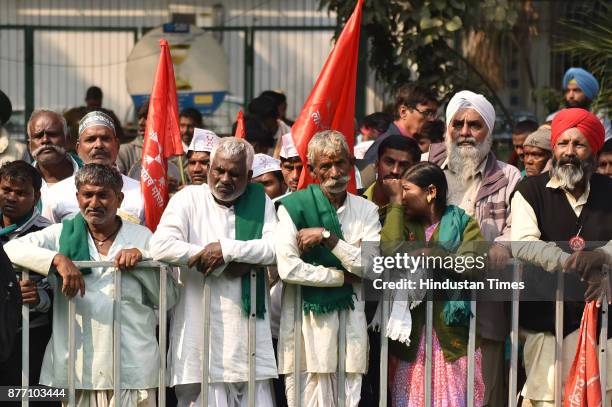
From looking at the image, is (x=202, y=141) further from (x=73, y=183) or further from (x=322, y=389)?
(x=322, y=389)

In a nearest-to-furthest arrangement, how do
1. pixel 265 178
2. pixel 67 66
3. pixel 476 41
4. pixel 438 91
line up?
pixel 265 178 < pixel 438 91 < pixel 67 66 < pixel 476 41

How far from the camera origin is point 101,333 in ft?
21.4

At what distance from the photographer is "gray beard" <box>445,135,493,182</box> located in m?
7.50

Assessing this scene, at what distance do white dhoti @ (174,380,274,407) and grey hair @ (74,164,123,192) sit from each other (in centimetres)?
110

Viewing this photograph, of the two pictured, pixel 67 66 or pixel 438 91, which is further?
pixel 67 66

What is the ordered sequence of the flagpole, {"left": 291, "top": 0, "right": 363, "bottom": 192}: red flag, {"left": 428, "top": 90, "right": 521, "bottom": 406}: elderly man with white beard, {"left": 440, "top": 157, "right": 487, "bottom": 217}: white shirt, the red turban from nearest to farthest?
the red turban → {"left": 428, "top": 90, "right": 521, "bottom": 406}: elderly man with white beard → {"left": 440, "top": 157, "right": 487, "bottom": 217}: white shirt → {"left": 291, "top": 0, "right": 363, "bottom": 192}: red flag → the flagpole

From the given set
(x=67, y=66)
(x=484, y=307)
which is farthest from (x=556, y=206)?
(x=67, y=66)

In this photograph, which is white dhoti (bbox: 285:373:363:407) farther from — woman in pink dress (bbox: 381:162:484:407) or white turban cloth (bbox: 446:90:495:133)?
white turban cloth (bbox: 446:90:495:133)

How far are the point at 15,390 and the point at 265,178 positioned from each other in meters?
2.22

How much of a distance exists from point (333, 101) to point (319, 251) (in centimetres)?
157

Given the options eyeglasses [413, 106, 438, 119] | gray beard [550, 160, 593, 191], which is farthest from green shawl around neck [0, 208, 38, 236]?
eyeglasses [413, 106, 438, 119]

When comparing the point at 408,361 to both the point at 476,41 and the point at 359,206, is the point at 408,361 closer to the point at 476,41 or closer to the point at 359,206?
the point at 359,206

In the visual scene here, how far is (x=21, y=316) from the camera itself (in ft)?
21.4

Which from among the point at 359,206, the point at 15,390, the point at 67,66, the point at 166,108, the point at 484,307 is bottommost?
the point at 15,390
